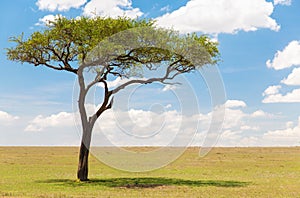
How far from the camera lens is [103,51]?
3216cm

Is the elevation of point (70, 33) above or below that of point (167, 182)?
above

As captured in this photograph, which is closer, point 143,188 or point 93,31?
point 143,188

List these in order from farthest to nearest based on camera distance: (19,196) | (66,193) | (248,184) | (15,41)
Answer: (15,41)
(248,184)
(66,193)
(19,196)

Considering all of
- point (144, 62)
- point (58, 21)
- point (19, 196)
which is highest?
point (58, 21)

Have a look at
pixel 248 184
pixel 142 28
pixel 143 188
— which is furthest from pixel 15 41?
pixel 248 184

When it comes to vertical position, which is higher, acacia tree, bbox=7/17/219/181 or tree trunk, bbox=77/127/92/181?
acacia tree, bbox=7/17/219/181

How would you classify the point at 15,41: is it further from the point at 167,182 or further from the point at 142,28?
the point at 167,182

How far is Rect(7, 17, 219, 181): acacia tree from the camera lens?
32750mm

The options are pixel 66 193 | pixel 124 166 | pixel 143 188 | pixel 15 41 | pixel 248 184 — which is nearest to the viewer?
pixel 66 193

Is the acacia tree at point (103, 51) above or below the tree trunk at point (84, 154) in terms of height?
above

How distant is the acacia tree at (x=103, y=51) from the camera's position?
32.8m

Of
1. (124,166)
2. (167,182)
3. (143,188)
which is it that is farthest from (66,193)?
(124,166)

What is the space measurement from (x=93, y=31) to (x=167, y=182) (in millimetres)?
11693

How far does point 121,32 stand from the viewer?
32.8 meters
